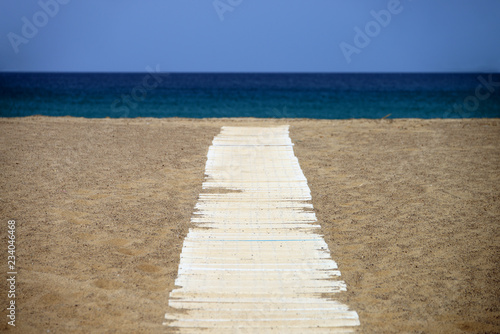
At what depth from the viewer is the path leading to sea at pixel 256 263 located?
360 centimetres

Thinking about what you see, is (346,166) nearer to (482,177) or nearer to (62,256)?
(482,177)

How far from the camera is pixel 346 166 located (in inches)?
281

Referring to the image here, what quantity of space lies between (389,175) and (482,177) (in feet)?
4.42

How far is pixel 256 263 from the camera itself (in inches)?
174

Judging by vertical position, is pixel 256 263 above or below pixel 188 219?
below

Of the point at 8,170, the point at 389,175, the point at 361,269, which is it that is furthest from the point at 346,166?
the point at 8,170

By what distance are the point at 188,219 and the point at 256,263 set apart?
1.22 meters

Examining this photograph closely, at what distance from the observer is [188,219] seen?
531cm

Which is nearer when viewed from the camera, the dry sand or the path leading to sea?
the path leading to sea

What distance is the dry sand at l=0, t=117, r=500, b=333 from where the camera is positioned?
373 cm

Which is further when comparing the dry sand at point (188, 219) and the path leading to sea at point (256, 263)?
the dry sand at point (188, 219)

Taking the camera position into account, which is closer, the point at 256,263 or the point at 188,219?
the point at 256,263

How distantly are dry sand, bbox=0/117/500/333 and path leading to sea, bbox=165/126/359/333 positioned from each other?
0.54 ft

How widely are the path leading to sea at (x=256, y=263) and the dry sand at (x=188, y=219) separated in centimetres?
17
